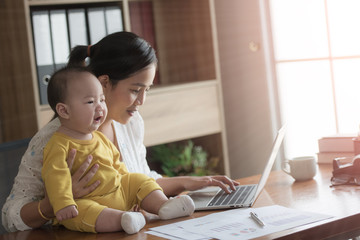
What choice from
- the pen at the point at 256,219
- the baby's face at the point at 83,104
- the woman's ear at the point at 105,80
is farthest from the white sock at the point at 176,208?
the woman's ear at the point at 105,80

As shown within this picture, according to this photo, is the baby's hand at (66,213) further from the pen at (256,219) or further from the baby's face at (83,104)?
the pen at (256,219)

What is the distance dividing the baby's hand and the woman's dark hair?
517 mm

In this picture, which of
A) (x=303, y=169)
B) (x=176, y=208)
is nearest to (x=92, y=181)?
A: (x=176, y=208)

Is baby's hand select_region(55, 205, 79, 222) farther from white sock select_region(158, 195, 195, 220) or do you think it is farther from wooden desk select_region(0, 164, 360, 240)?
white sock select_region(158, 195, 195, 220)

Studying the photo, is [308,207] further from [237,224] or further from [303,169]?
[303,169]

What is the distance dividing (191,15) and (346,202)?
2.05 metres

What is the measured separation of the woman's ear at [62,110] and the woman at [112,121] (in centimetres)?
12

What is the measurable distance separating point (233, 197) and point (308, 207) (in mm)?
242

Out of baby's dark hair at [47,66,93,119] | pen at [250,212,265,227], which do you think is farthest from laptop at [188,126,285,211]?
baby's dark hair at [47,66,93,119]

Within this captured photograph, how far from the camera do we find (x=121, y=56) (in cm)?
173

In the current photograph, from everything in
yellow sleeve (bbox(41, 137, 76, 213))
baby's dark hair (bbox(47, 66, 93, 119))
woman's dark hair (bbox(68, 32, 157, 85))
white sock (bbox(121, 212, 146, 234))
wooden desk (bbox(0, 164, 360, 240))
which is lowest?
wooden desk (bbox(0, 164, 360, 240))

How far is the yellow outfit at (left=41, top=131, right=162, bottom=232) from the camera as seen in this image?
137cm

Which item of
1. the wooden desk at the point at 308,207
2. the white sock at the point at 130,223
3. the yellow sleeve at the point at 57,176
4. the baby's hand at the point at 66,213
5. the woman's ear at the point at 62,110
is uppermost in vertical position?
the woman's ear at the point at 62,110

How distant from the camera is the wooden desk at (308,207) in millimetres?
1289
